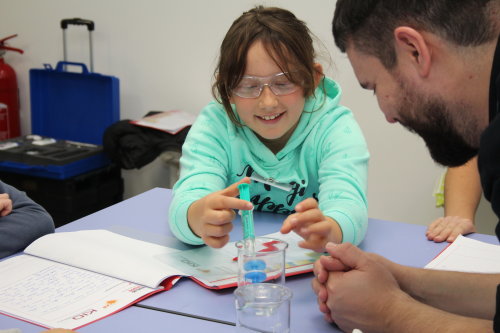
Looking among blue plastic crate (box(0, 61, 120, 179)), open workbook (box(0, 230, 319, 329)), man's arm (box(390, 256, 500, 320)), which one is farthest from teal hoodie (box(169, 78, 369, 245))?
blue plastic crate (box(0, 61, 120, 179))

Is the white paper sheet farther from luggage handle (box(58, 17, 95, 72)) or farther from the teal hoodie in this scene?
luggage handle (box(58, 17, 95, 72))

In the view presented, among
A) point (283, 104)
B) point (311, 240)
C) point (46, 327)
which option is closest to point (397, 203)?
point (283, 104)

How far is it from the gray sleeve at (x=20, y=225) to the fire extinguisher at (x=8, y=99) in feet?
6.95

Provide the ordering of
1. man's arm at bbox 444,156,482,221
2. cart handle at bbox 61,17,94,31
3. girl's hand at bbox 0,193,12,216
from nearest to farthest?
girl's hand at bbox 0,193,12,216, man's arm at bbox 444,156,482,221, cart handle at bbox 61,17,94,31

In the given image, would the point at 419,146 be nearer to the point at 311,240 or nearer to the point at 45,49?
the point at 311,240

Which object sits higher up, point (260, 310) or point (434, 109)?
point (434, 109)

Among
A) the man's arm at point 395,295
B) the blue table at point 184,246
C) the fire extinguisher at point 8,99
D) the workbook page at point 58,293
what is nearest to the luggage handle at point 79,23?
the fire extinguisher at point 8,99

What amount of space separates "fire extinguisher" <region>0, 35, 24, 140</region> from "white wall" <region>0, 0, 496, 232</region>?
7cm

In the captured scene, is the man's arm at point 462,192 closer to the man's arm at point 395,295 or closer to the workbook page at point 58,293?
the man's arm at point 395,295

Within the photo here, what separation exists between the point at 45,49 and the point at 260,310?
283 cm

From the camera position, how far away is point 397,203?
255 centimetres

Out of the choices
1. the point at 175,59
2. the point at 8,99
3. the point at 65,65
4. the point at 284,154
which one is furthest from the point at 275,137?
the point at 8,99

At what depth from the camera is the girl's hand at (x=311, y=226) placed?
1.00 m

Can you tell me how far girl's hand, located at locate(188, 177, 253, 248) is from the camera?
1040mm
